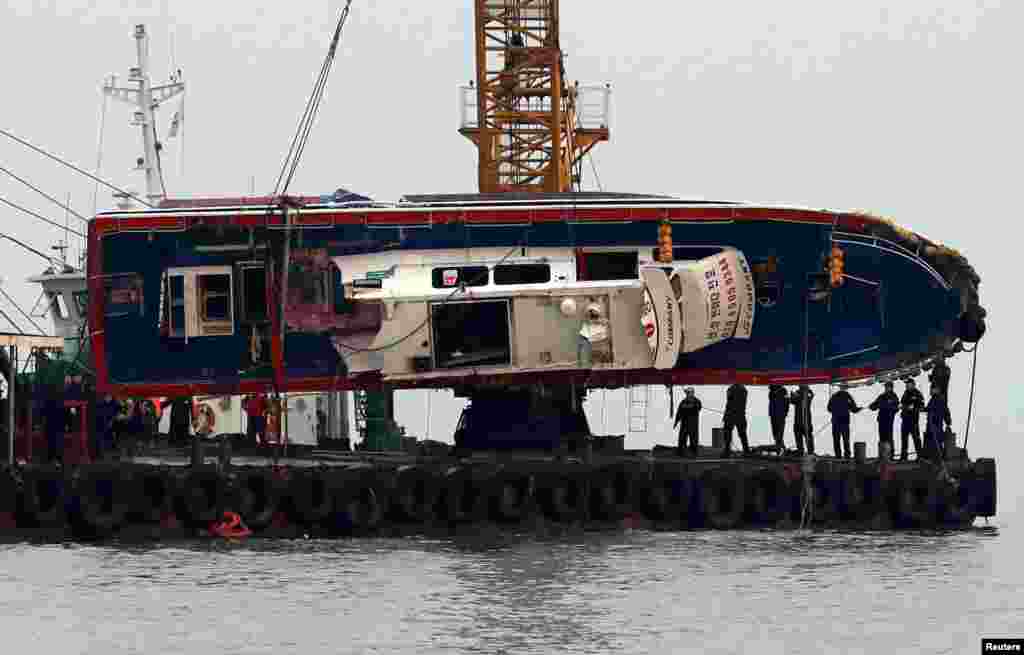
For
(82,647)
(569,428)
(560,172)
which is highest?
(560,172)

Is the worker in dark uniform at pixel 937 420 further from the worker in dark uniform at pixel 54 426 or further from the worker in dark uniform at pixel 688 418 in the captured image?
the worker in dark uniform at pixel 54 426

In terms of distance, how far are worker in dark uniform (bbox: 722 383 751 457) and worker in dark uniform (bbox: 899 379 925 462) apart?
10.4 feet

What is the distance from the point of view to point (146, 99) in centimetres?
5638

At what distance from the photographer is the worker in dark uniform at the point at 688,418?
145ft

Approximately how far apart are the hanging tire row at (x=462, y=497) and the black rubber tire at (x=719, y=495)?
0.8 inches

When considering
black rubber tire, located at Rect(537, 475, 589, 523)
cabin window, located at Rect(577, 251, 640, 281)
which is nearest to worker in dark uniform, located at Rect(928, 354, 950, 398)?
cabin window, located at Rect(577, 251, 640, 281)

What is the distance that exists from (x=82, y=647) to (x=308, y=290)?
14.5 metres

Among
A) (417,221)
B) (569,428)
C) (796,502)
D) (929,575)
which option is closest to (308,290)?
(417,221)

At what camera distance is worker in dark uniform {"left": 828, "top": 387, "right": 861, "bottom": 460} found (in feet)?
145

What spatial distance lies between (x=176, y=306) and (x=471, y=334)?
582cm

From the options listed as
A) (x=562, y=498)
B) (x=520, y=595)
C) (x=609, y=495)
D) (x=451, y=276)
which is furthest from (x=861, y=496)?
(x=520, y=595)

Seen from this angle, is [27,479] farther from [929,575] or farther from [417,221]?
[929,575]

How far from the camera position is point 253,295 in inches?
1721

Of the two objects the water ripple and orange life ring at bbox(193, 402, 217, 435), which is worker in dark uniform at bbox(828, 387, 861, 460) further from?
orange life ring at bbox(193, 402, 217, 435)
